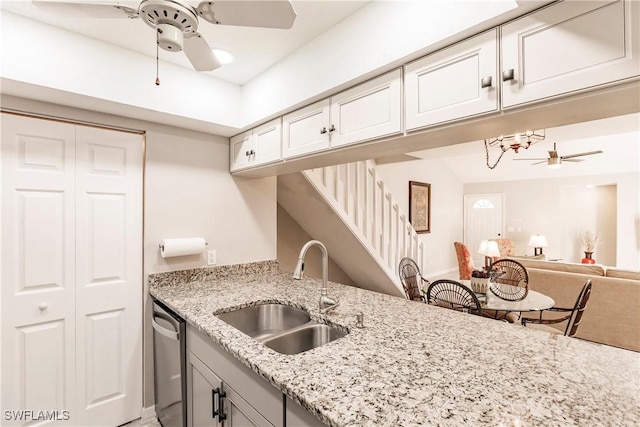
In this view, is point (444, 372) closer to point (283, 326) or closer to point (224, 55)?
point (283, 326)

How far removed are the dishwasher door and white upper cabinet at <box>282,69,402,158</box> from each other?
4.17 feet

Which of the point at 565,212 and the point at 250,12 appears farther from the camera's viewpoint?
the point at 565,212

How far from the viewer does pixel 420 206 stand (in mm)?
6672

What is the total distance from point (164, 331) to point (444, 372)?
168 centimetres

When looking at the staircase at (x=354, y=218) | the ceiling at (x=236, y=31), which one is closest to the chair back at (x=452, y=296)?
the staircase at (x=354, y=218)

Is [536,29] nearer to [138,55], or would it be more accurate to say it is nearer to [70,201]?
[138,55]

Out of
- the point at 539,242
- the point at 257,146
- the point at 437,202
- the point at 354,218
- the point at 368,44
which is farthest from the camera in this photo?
the point at 437,202

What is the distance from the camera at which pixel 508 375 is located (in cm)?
101

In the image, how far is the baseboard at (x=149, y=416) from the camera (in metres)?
2.18

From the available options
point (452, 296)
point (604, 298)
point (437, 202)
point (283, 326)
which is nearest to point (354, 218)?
point (452, 296)

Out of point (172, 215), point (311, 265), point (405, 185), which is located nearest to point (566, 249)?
point (405, 185)

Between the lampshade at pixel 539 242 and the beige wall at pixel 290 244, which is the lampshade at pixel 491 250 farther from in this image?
the beige wall at pixel 290 244

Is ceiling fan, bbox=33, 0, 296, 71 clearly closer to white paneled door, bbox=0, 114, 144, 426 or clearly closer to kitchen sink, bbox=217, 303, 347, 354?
white paneled door, bbox=0, 114, 144, 426

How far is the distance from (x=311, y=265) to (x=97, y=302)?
277 cm
